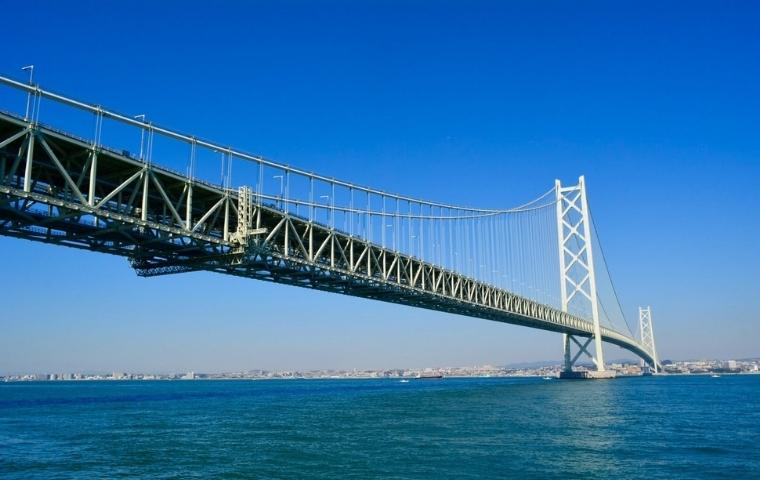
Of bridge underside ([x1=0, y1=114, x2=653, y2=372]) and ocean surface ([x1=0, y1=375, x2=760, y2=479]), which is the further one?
bridge underside ([x1=0, y1=114, x2=653, y2=372])

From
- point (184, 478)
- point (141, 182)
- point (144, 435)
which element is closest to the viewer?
point (184, 478)

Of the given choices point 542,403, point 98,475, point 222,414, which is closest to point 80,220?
point 98,475

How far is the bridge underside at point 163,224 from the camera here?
86.9 ft

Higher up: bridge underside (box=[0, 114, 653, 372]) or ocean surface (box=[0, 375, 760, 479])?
bridge underside (box=[0, 114, 653, 372])

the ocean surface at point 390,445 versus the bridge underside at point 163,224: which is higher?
the bridge underside at point 163,224

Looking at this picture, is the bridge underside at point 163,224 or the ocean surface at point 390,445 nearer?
the ocean surface at point 390,445

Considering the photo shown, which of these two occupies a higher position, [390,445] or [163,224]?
[163,224]

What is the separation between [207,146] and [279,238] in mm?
9850

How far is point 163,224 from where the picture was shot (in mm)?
32188

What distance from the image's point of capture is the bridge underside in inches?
1043

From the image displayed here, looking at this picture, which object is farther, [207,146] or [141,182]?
[207,146]

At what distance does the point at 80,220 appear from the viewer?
2941cm

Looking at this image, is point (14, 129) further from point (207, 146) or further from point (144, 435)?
point (144, 435)

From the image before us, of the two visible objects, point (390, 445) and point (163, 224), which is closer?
point (390, 445)
